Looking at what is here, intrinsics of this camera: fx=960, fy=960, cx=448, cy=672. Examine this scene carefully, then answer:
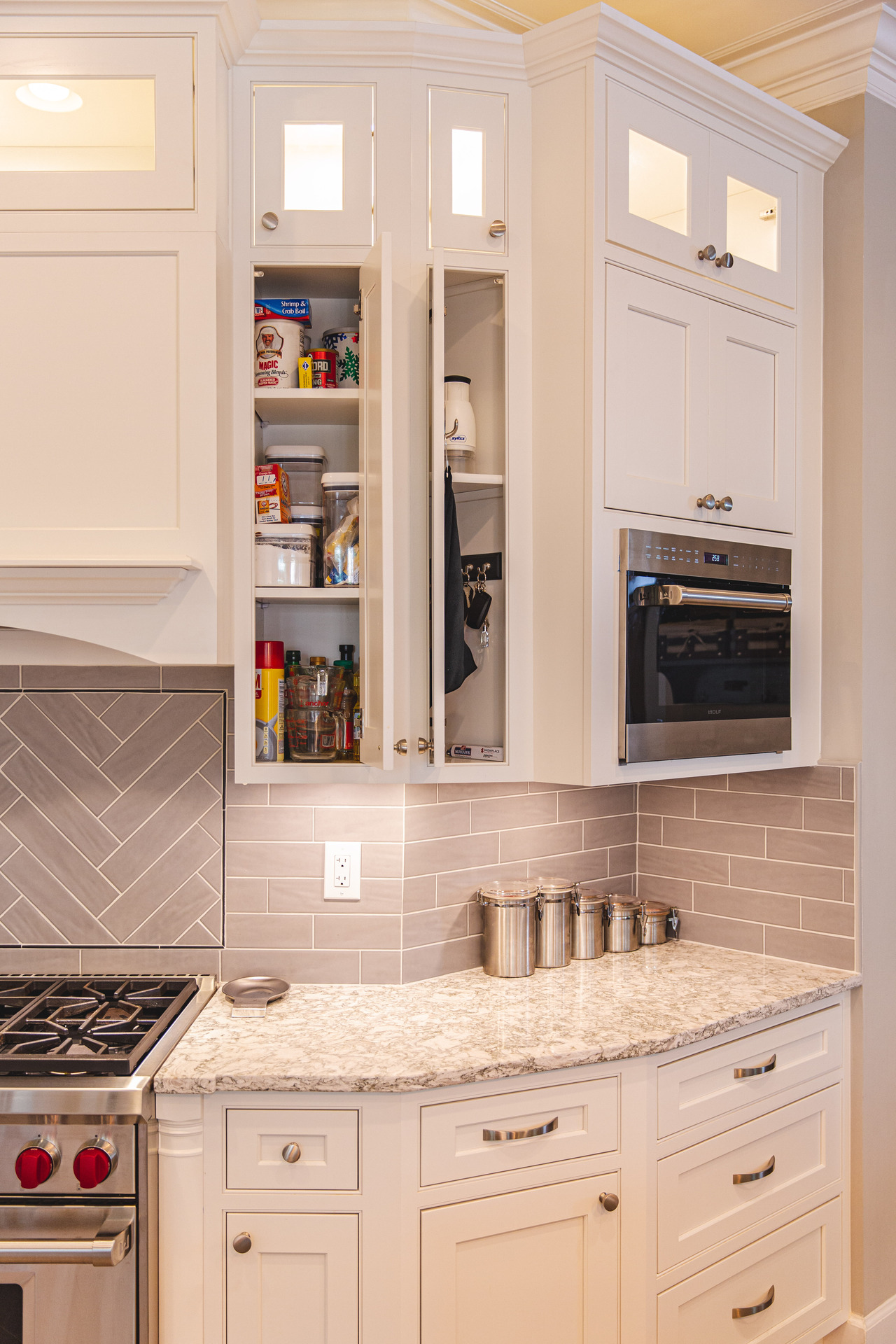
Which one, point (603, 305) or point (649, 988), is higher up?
point (603, 305)

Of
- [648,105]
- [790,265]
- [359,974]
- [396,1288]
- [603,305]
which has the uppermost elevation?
[648,105]

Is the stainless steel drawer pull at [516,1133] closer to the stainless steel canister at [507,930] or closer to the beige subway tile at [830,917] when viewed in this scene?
the stainless steel canister at [507,930]

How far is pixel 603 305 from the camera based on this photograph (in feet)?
6.07

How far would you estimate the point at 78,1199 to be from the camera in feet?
4.96

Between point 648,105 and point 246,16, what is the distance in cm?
79

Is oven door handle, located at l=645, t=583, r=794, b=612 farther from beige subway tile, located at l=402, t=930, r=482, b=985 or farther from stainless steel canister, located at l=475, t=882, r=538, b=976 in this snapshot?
beige subway tile, located at l=402, t=930, r=482, b=985

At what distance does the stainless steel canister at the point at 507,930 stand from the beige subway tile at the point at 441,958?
42mm

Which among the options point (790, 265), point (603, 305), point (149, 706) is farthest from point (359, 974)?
point (790, 265)

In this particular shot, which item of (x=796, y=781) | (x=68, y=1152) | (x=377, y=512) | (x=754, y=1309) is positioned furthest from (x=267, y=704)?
(x=754, y=1309)

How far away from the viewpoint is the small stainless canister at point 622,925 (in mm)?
2307

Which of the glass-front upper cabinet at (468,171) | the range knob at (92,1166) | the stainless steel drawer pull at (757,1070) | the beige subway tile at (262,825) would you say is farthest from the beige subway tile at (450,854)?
the glass-front upper cabinet at (468,171)

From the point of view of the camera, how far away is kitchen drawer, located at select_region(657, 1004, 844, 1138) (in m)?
1.79

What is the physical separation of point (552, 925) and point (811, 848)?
644 mm

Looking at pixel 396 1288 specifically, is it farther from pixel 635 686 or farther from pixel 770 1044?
pixel 635 686
